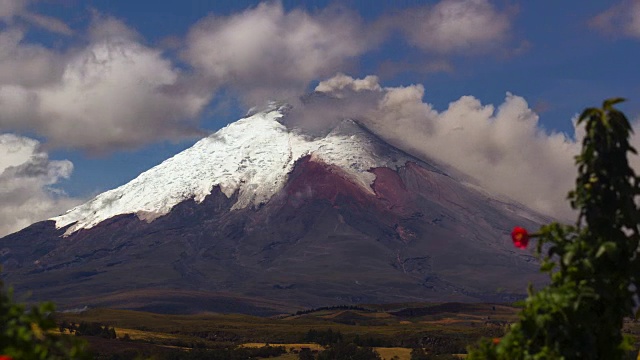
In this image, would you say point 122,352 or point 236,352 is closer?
point 122,352

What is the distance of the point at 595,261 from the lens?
58.5ft

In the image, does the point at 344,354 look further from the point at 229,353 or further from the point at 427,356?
the point at 229,353

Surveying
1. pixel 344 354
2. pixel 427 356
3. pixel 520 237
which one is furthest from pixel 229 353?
pixel 520 237

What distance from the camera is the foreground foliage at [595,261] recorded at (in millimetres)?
17547

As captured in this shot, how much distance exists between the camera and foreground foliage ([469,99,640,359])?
1755 centimetres

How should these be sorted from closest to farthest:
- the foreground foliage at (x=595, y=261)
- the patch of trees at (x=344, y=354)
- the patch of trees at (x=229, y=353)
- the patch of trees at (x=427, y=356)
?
the foreground foliage at (x=595, y=261)
the patch of trees at (x=427, y=356)
the patch of trees at (x=229, y=353)
the patch of trees at (x=344, y=354)

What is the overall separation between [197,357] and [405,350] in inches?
1937

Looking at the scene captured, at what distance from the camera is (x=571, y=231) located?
18297 millimetres

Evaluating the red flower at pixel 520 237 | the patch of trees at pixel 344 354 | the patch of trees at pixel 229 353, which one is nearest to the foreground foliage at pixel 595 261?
the red flower at pixel 520 237

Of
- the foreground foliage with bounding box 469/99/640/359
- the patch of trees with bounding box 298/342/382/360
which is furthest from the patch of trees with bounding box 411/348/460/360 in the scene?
the foreground foliage with bounding box 469/99/640/359

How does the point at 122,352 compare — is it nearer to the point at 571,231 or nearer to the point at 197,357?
the point at 197,357

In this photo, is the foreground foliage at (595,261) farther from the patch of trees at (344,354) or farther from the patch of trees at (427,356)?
the patch of trees at (344,354)

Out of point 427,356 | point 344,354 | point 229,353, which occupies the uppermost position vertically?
point 229,353

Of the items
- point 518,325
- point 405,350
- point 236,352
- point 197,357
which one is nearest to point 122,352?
point 197,357
